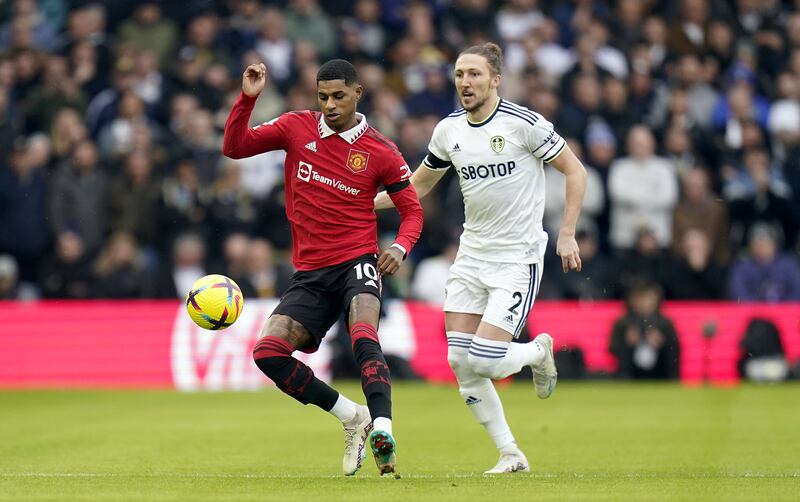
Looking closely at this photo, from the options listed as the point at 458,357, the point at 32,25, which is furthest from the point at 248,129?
the point at 32,25

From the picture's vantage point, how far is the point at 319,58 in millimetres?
21391

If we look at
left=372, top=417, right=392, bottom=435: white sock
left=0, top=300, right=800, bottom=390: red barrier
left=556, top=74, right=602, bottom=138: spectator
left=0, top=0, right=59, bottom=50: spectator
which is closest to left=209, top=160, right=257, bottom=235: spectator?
left=0, top=300, right=800, bottom=390: red barrier

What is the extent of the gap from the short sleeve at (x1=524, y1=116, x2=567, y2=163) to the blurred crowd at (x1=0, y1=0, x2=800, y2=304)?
8.99 meters

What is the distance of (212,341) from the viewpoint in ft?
60.5

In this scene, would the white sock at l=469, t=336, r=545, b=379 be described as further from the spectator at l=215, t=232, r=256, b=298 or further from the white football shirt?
the spectator at l=215, t=232, r=256, b=298

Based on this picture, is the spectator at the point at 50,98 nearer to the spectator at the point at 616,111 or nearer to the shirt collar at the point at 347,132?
the spectator at the point at 616,111

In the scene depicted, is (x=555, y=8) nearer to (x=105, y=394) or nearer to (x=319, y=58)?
(x=319, y=58)

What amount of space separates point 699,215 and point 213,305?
11124mm

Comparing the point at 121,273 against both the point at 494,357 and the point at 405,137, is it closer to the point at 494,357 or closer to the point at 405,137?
the point at 405,137

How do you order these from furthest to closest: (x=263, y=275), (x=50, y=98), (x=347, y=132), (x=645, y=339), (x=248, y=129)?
1. (x=50, y=98)
2. (x=263, y=275)
3. (x=645, y=339)
4. (x=347, y=132)
5. (x=248, y=129)

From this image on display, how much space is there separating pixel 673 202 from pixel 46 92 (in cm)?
922

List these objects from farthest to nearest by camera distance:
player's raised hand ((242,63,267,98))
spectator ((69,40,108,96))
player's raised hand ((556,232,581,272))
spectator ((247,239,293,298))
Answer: spectator ((69,40,108,96)), spectator ((247,239,293,298)), player's raised hand ((556,232,581,272)), player's raised hand ((242,63,267,98))

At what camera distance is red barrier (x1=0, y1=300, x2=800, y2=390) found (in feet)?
60.7

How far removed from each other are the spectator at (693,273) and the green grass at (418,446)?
63.2 inches
